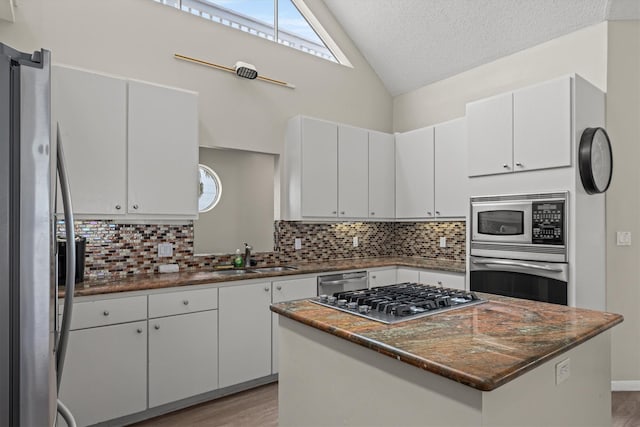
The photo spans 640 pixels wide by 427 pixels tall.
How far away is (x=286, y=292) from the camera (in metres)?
3.24

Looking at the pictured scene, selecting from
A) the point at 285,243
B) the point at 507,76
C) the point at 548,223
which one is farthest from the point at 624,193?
the point at 285,243

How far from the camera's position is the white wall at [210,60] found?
9.52 feet

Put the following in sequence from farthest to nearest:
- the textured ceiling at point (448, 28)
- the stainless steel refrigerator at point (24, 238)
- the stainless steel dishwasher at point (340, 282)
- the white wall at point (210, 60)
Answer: the stainless steel dishwasher at point (340, 282) → the textured ceiling at point (448, 28) → the white wall at point (210, 60) → the stainless steel refrigerator at point (24, 238)

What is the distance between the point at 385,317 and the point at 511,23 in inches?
128

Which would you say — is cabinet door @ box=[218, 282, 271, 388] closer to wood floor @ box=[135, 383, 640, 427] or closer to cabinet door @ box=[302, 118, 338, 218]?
wood floor @ box=[135, 383, 640, 427]

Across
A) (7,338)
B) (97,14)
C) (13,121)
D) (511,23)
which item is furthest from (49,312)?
(511,23)

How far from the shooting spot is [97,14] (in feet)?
9.93

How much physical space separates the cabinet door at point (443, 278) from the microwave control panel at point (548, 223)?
0.77 metres

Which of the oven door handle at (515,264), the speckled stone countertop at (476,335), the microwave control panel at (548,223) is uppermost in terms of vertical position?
the microwave control panel at (548,223)

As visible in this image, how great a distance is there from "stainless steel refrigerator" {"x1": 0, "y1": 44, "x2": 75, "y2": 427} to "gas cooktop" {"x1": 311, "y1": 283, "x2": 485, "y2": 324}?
Result: 112cm

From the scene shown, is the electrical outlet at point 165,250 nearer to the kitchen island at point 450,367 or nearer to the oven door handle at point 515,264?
the kitchen island at point 450,367

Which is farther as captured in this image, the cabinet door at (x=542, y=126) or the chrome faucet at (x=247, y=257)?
the chrome faucet at (x=247, y=257)

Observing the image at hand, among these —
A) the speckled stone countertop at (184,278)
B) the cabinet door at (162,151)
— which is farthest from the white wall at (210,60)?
the speckled stone countertop at (184,278)

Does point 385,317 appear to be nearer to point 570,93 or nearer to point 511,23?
point 570,93
